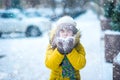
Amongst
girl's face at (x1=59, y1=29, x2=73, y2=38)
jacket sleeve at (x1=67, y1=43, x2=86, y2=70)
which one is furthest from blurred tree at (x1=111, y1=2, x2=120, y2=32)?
jacket sleeve at (x1=67, y1=43, x2=86, y2=70)

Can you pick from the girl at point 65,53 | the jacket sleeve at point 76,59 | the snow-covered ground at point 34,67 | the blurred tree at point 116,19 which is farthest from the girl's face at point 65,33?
the blurred tree at point 116,19

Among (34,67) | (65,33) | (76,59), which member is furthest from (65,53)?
(34,67)

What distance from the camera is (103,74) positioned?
24.6ft

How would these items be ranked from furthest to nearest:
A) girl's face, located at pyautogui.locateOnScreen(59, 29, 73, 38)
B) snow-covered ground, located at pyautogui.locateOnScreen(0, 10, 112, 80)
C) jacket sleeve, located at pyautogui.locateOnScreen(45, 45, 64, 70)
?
1. snow-covered ground, located at pyautogui.locateOnScreen(0, 10, 112, 80)
2. girl's face, located at pyautogui.locateOnScreen(59, 29, 73, 38)
3. jacket sleeve, located at pyautogui.locateOnScreen(45, 45, 64, 70)

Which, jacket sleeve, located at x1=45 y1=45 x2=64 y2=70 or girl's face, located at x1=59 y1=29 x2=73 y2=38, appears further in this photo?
girl's face, located at x1=59 y1=29 x2=73 y2=38

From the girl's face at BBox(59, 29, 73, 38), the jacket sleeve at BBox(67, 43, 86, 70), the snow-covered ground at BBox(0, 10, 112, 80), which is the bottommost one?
the snow-covered ground at BBox(0, 10, 112, 80)

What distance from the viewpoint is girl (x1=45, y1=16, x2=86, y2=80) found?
3.78 m

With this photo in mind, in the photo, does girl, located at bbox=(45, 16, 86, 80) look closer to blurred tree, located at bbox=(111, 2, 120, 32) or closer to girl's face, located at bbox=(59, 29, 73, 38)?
girl's face, located at bbox=(59, 29, 73, 38)

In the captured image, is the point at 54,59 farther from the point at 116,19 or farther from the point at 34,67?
the point at 116,19

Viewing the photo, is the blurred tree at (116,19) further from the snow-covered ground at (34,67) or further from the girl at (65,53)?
the girl at (65,53)

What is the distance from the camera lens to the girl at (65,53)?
149 inches

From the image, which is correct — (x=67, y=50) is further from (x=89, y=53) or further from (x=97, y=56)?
(x=89, y=53)

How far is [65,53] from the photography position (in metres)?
3.83

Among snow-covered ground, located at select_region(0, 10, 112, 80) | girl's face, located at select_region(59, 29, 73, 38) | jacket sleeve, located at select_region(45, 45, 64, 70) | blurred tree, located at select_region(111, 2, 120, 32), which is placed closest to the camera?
jacket sleeve, located at select_region(45, 45, 64, 70)
